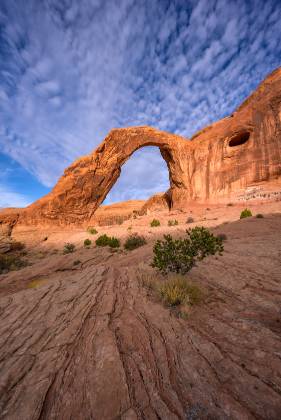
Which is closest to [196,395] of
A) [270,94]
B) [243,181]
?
[243,181]

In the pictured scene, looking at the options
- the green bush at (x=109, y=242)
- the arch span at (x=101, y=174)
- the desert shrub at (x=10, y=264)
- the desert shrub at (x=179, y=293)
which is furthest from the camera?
the arch span at (x=101, y=174)

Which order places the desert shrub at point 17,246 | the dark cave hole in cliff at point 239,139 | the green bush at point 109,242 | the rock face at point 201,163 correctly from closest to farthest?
the green bush at point 109,242 < the desert shrub at point 17,246 < the rock face at point 201,163 < the dark cave hole in cliff at point 239,139

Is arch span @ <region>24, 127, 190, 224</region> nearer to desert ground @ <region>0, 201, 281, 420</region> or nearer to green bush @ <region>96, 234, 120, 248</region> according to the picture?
green bush @ <region>96, 234, 120, 248</region>

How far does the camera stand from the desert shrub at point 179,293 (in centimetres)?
330

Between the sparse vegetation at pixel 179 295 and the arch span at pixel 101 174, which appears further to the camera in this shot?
the arch span at pixel 101 174

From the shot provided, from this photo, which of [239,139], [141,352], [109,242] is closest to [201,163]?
[239,139]

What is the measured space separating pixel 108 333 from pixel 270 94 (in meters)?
23.8

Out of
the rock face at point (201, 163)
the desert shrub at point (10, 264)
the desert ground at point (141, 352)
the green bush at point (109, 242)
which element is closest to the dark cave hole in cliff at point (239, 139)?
the rock face at point (201, 163)

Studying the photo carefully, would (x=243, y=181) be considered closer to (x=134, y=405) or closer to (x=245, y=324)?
(x=245, y=324)

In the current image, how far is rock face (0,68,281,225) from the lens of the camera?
18562 mm

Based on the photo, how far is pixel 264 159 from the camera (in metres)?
18.6

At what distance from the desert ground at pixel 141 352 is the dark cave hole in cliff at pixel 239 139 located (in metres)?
20.6

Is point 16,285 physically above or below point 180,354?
below

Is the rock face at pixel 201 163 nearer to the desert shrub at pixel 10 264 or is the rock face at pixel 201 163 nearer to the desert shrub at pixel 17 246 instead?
the desert shrub at pixel 17 246
